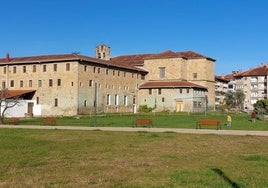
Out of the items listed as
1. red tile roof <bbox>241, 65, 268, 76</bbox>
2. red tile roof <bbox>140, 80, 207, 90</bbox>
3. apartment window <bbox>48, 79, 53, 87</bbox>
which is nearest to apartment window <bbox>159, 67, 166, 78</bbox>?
red tile roof <bbox>140, 80, 207, 90</bbox>

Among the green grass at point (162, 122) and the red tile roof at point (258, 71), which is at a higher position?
the red tile roof at point (258, 71)

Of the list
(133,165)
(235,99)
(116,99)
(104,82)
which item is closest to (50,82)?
(104,82)

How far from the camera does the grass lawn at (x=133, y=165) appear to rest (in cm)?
949

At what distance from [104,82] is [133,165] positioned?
54428 mm

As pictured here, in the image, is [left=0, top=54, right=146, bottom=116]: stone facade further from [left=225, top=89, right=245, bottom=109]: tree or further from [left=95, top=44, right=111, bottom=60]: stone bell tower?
[left=225, top=89, right=245, bottom=109]: tree

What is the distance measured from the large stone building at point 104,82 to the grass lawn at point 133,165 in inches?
1421

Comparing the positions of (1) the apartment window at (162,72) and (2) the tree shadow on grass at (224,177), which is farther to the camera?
(1) the apartment window at (162,72)

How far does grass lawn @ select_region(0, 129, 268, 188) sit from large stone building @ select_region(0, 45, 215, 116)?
3610 cm

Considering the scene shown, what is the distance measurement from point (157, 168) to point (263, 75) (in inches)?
4339

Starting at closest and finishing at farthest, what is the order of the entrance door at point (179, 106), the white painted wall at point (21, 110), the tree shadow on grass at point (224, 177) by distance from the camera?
the tree shadow on grass at point (224, 177) → the white painted wall at point (21, 110) → the entrance door at point (179, 106)

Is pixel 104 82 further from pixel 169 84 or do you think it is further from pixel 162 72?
pixel 162 72

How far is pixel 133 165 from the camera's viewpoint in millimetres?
12023

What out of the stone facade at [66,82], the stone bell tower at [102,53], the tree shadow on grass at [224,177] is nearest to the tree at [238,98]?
the stone bell tower at [102,53]

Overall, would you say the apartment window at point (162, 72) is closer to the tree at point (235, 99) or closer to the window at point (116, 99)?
the window at point (116, 99)
